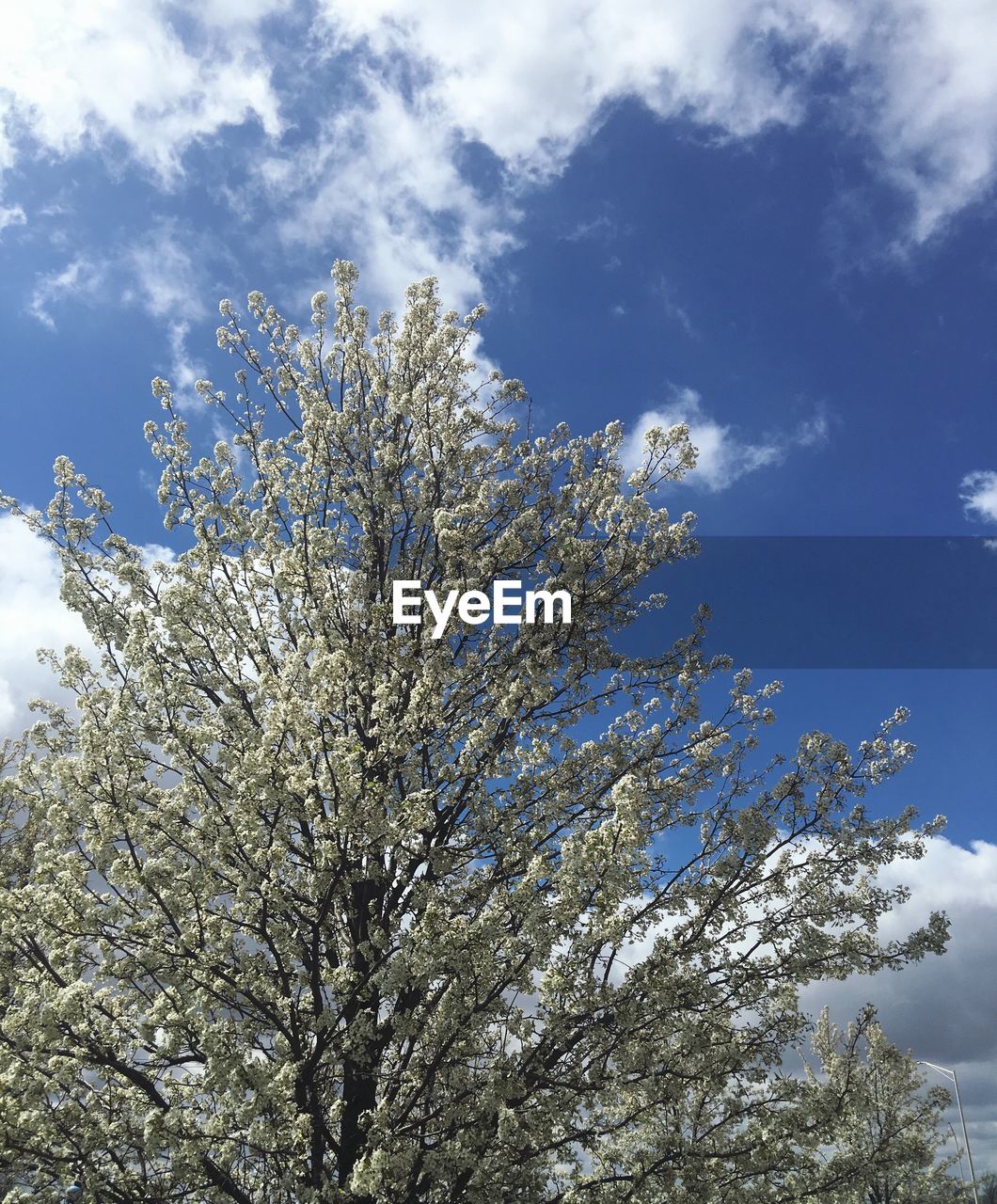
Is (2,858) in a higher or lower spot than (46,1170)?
higher

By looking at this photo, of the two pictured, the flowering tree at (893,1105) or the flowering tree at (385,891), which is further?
the flowering tree at (893,1105)

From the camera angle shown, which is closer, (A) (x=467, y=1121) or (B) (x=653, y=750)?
(A) (x=467, y=1121)

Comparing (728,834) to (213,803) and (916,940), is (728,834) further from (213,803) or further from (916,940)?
(213,803)

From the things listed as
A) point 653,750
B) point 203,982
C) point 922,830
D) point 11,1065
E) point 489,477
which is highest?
point 489,477

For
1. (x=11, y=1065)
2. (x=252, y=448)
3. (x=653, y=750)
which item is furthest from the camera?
(x=252, y=448)

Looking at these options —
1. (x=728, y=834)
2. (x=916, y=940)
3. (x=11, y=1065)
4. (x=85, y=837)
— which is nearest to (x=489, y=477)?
(x=728, y=834)

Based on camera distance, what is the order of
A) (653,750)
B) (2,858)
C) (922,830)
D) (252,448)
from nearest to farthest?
1. (922,830)
2. (653,750)
3. (252,448)
4. (2,858)

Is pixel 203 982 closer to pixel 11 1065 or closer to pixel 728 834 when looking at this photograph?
pixel 11 1065

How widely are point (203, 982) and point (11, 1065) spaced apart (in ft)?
4.18

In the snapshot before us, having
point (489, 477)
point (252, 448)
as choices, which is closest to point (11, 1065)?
point (252, 448)

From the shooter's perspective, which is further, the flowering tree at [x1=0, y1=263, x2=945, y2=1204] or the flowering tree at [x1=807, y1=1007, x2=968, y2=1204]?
the flowering tree at [x1=807, y1=1007, x2=968, y2=1204]

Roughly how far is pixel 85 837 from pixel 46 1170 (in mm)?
2198

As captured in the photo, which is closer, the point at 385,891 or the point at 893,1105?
the point at 385,891

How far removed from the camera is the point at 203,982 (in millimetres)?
5754
